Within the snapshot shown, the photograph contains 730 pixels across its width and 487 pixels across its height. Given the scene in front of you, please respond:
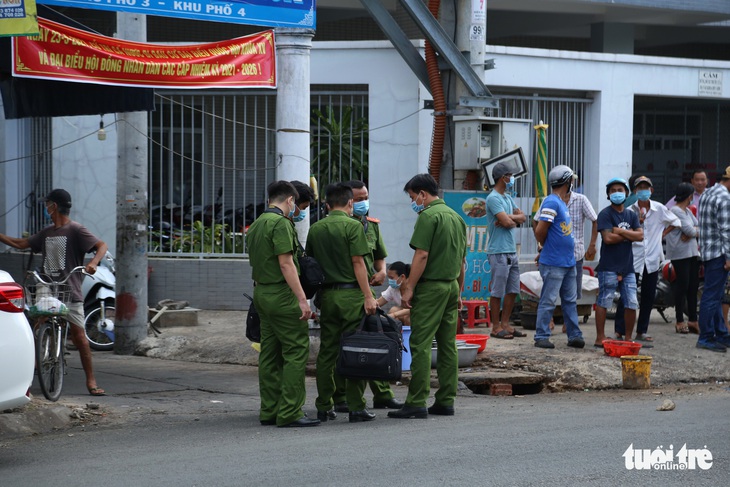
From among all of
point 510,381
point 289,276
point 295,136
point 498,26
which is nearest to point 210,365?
point 295,136

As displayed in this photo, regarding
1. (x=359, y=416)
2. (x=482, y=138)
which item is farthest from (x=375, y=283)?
(x=482, y=138)

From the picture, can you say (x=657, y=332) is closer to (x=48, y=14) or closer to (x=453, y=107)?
(x=453, y=107)

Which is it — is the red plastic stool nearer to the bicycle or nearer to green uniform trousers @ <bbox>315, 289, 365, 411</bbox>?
green uniform trousers @ <bbox>315, 289, 365, 411</bbox>

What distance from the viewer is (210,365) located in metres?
11.8

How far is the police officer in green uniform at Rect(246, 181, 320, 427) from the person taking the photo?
25.8 ft

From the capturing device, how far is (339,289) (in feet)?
26.8

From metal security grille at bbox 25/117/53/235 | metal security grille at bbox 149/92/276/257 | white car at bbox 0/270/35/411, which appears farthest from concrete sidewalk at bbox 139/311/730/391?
white car at bbox 0/270/35/411

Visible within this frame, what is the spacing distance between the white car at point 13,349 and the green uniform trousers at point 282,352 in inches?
74.1

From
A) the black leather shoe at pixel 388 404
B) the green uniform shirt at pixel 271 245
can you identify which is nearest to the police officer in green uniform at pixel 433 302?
the black leather shoe at pixel 388 404

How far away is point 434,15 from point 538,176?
9.59 feet

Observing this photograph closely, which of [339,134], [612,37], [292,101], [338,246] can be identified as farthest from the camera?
[612,37]

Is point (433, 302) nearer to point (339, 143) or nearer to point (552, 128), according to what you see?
point (339, 143)

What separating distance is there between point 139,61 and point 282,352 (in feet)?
12.6

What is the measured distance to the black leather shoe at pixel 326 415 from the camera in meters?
8.29
